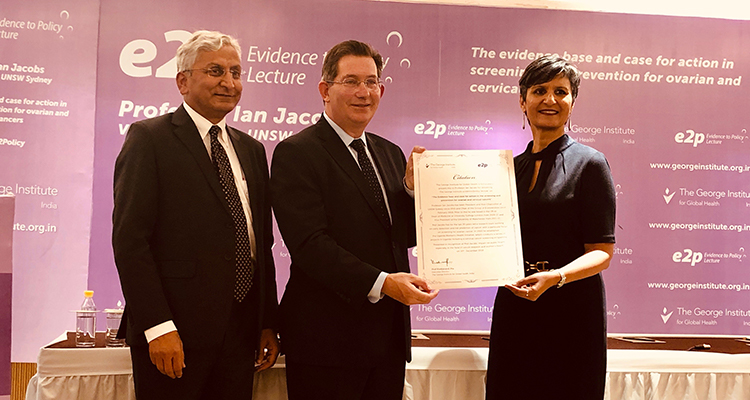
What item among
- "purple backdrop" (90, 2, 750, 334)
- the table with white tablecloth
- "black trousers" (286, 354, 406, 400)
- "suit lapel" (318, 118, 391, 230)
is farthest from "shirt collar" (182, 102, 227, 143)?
"purple backdrop" (90, 2, 750, 334)

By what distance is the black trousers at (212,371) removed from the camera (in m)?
1.96

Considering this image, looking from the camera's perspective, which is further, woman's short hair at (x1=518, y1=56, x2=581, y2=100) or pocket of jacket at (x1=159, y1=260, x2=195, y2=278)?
woman's short hair at (x1=518, y1=56, x2=581, y2=100)

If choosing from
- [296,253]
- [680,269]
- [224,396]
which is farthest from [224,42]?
[680,269]

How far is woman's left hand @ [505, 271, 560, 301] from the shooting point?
6.70 feet

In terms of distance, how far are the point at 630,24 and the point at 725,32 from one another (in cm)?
81

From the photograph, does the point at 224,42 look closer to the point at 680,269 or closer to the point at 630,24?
the point at 630,24

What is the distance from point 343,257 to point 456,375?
A: 3.69 ft

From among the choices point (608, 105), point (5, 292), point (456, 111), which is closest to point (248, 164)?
point (5, 292)

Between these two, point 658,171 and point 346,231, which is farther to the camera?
point 658,171

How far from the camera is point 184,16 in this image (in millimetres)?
4395

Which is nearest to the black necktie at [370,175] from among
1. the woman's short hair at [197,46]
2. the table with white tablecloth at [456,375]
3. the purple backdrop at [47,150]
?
the woman's short hair at [197,46]

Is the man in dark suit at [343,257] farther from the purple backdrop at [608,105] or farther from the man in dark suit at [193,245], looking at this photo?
the purple backdrop at [608,105]

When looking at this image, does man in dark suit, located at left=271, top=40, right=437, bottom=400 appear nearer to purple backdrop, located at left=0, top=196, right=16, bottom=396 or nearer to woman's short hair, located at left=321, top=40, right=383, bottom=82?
woman's short hair, located at left=321, top=40, right=383, bottom=82

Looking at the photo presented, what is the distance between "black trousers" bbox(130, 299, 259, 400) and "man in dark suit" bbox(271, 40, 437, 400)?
0.14 meters
